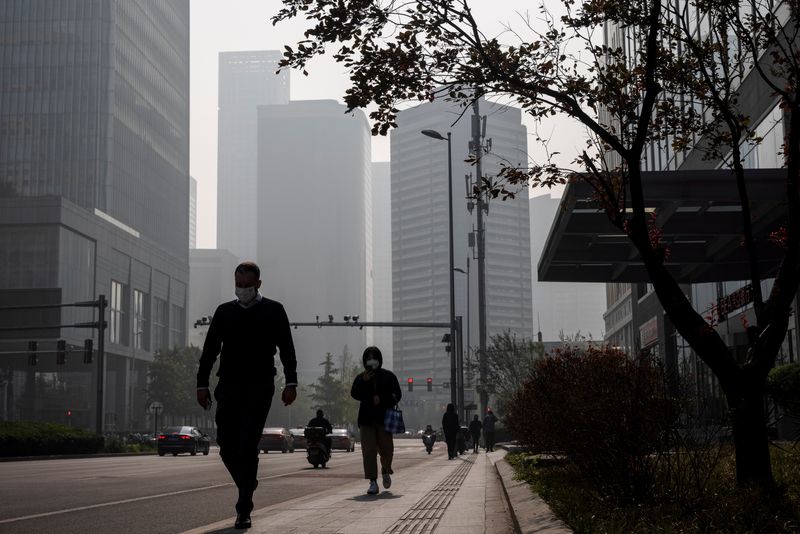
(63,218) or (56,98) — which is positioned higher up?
(56,98)


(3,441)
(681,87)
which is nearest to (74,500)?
(681,87)

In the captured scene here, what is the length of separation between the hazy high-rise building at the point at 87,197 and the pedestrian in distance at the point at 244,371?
261ft

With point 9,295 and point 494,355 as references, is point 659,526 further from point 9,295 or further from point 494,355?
point 9,295

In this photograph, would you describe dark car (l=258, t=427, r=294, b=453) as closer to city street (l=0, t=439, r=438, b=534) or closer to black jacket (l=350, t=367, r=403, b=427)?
city street (l=0, t=439, r=438, b=534)

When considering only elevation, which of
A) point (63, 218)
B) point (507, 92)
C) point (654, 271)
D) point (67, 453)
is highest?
point (63, 218)

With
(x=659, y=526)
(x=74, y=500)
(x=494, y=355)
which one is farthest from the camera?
(x=494, y=355)

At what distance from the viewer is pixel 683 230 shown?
83.9 ft

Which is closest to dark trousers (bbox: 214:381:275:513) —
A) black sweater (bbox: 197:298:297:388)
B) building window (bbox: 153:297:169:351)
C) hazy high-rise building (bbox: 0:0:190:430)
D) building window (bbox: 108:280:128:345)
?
black sweater (bbox: 197:298:297:388)

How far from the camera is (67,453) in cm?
3781

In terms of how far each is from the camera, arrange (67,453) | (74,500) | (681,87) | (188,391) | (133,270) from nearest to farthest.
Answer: (681,87), (74,500), (67,453), (188,391), (133,270)

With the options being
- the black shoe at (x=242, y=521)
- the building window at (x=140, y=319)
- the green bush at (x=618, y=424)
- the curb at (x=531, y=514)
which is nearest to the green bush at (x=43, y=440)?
the curb at (x=531, y=514)

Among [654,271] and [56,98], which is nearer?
[654,271]

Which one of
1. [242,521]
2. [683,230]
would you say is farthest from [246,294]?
[683,230]

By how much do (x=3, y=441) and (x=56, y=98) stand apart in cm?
8474
